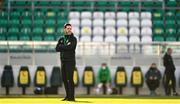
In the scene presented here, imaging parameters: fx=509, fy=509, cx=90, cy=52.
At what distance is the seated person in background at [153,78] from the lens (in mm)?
21469

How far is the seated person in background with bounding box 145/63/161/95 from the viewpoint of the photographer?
21.5 metres

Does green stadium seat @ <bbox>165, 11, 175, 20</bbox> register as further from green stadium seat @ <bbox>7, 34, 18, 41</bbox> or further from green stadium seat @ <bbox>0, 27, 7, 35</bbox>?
green stadium seat @ <bbox>0, 27, 7, 35</bbox>

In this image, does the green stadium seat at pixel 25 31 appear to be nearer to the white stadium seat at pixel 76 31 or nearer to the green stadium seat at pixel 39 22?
the green stadium seat at pixel 39 22

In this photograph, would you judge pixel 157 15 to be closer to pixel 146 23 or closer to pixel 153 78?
pixel 146 23

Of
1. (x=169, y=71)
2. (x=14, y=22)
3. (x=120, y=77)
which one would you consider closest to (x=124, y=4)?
(x=14, y=22)

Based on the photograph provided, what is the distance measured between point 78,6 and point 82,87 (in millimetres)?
8085

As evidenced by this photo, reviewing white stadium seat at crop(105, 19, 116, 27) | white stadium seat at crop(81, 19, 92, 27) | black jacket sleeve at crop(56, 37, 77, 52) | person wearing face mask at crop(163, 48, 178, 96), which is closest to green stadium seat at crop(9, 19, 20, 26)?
white stadium seat at crop(81, 19, 92, 27)

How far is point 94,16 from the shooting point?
28.1 metres

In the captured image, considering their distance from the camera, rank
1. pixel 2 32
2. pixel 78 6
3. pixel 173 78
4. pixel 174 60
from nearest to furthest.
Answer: pixel 173 78 → pixel 174 60 → pixel 2 32 → pixel 78 6

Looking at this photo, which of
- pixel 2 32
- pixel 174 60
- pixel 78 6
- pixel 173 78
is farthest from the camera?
pixel 78 6

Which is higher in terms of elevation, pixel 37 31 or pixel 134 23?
pixel 134 23

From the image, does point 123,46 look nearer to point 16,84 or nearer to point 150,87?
point 150,87

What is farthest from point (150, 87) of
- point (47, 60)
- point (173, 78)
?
point (47, 60)

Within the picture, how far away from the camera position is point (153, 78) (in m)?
21.5
